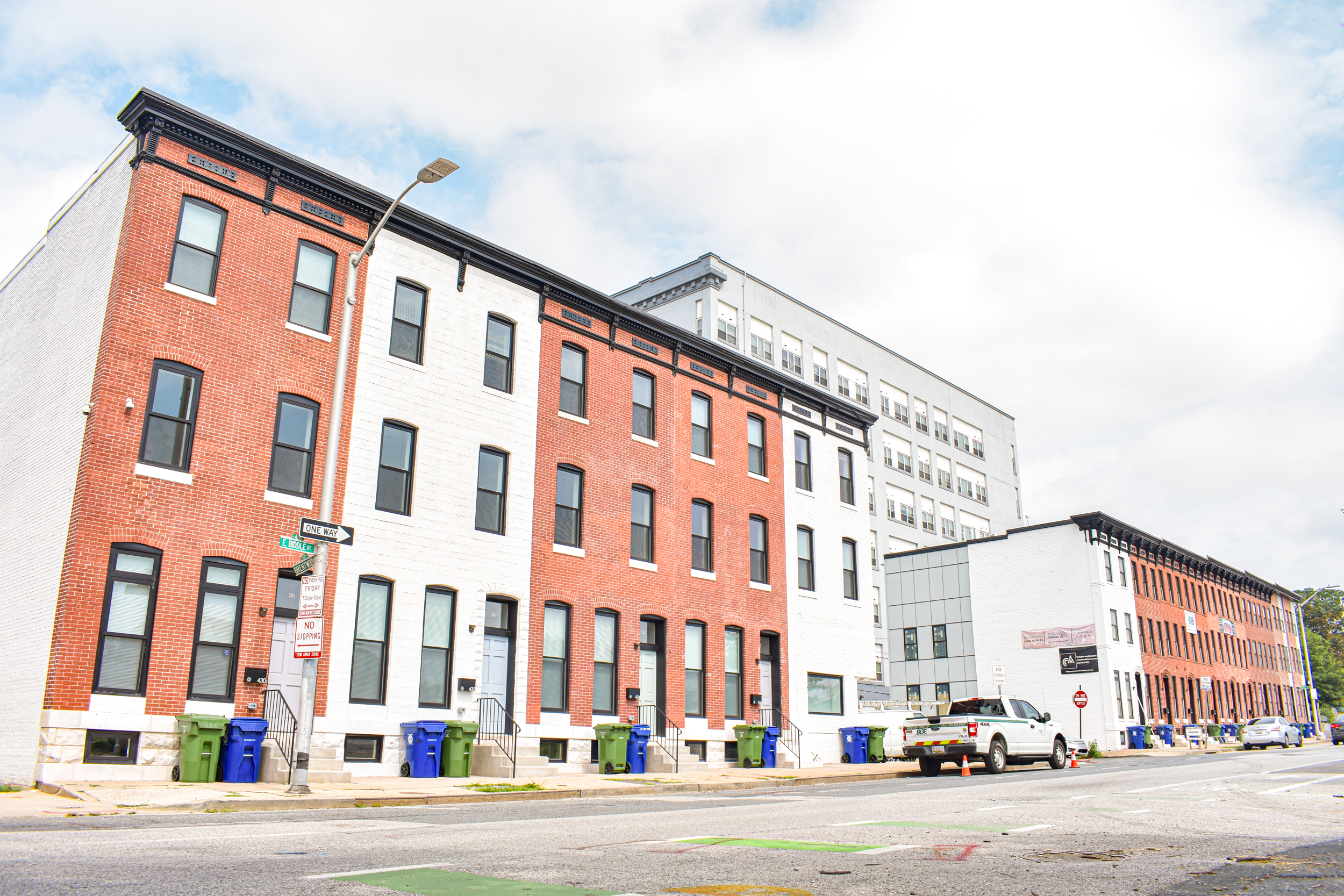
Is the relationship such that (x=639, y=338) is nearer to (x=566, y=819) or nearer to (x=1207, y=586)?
(x=566, y=819)

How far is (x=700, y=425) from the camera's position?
2955 centimetres

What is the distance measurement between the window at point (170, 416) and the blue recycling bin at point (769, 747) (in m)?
16.7

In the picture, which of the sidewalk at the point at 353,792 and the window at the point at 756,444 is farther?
the window at the point at 756,444

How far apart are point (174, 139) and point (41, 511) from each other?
24.3ft

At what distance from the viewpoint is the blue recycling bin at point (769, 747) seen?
89.4 ft

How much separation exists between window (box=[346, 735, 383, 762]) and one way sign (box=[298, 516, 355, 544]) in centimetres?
561

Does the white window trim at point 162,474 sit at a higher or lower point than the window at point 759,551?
lower

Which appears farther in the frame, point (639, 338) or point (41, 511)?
point (639, 338)

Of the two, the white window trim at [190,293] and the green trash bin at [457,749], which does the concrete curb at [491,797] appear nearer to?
the green trash bin at [457,749]

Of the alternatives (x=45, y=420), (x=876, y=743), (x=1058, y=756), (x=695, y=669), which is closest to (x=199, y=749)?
(x=45, y=420)

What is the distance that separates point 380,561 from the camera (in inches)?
808

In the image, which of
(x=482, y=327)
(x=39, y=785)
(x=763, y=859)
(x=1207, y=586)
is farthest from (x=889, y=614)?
(x=763, y=859)

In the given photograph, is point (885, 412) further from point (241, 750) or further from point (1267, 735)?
point (241, 750)

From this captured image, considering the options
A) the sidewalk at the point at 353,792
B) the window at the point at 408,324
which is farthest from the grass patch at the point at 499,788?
the window at the point at 408,324
